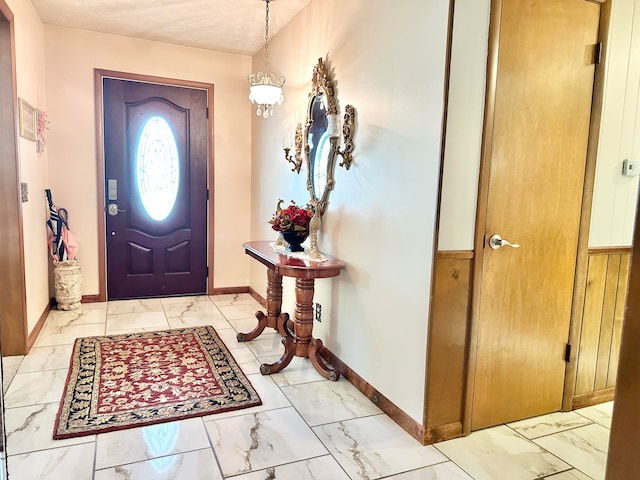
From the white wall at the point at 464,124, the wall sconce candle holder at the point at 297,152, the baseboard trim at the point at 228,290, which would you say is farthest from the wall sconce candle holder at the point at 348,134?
the baseboard trim at the point at 228,290

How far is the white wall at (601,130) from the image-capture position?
1.94m

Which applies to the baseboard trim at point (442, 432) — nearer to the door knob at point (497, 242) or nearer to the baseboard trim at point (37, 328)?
the door knob at point (497, 242)

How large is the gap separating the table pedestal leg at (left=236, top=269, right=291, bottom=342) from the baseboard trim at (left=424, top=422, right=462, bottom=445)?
1390mm

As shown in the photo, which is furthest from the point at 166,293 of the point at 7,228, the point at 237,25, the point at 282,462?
the point at 282,462

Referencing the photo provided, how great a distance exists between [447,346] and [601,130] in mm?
1398

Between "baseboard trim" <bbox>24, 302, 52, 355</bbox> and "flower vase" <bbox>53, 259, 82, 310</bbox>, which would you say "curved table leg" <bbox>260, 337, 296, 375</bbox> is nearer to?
"baseboard trim" <bbox>24, 302, 52, 355</bbox>

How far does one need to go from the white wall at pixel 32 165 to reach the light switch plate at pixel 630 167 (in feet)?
12.1

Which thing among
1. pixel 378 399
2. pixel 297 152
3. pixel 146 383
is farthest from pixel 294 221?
pixel 146 383

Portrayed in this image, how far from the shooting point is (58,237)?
13.1ft

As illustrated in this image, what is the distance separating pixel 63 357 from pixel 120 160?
2.05 m

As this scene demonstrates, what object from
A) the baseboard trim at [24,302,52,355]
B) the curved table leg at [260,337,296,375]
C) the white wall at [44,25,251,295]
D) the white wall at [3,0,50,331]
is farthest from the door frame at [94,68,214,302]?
the curved table leg at [260,337,296,375]

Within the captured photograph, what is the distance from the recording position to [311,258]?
9.30 ft

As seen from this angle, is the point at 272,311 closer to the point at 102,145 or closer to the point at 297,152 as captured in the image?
the point at 297,152

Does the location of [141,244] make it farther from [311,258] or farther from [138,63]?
[311,258]
